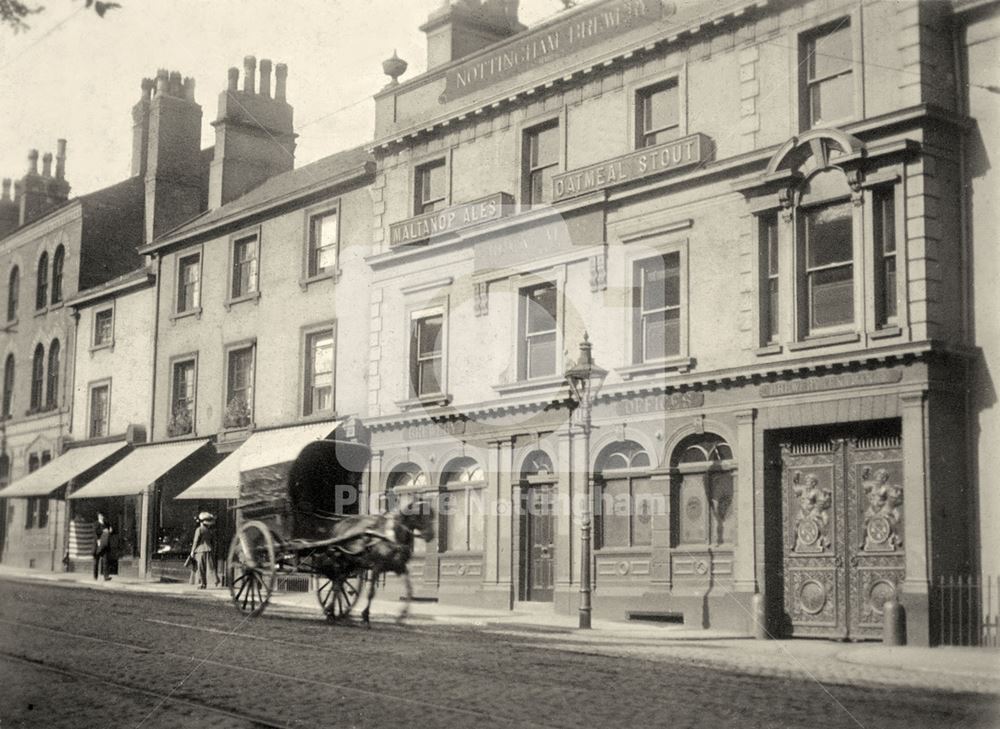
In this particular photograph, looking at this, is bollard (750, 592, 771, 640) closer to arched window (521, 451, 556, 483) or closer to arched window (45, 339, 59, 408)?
arched window (521, 451, 556, 483)

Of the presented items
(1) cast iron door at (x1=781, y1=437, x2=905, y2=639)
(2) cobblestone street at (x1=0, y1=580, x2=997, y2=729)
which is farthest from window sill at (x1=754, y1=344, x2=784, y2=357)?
(2) cobblestone street at (x1=0, y1=580, x2=997, y2=729)

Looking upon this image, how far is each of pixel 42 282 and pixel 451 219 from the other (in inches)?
622

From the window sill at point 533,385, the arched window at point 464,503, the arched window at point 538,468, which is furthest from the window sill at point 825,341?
the arched window at point 464,503

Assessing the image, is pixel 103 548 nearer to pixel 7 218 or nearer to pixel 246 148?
pixel 7 218

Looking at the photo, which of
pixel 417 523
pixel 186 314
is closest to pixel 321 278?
pixel 186 314

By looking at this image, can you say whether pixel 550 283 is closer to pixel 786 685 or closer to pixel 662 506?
pixel 662 506

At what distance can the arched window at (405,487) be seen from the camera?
21.7m

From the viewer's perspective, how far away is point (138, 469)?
97.8 feet

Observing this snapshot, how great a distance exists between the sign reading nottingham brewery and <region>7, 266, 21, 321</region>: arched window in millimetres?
14859

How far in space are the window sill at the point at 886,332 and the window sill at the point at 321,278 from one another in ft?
43.0

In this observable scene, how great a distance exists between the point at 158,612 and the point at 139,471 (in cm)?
1172

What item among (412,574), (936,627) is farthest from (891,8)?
(412,574)

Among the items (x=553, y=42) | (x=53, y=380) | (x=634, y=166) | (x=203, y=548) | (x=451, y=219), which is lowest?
(x=203, y=548)

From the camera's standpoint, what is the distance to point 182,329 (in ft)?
101
